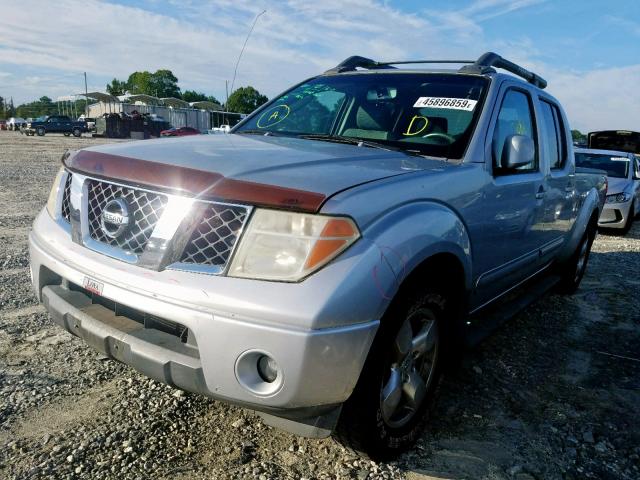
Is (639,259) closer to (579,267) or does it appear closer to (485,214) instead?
(579,267)

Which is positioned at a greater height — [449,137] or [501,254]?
[449,137]

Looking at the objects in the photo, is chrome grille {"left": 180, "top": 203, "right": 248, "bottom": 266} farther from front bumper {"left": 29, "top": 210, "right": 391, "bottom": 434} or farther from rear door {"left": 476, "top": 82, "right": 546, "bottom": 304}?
rear door {"left": 476, "top": 82, "right": 546, "bottom": 304}

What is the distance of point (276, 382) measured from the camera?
1.76 metres

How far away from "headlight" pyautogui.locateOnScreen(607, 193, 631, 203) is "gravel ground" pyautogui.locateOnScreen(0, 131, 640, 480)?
257 inches

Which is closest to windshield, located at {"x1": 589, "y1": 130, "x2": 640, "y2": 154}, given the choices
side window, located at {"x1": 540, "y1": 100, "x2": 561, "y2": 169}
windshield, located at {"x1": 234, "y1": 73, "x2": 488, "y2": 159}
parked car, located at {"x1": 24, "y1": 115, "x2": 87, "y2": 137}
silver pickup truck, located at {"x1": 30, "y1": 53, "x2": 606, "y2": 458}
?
side window, located at {"x1": 540, "y1": 100, "x2": 561, "y2": 169}

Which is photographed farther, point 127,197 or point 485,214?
point 485,214

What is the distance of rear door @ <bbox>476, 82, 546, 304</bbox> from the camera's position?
9.39ft

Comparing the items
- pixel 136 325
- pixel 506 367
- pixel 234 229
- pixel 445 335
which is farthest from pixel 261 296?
pixel 506 367

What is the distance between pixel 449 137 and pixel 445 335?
1.06m

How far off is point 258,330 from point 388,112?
1843mm

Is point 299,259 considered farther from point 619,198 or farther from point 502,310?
point 619,198

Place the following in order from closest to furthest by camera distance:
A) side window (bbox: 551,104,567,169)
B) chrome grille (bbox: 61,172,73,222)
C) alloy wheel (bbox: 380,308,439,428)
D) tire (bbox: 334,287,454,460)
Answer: tire (bbox: 334,287,454,460) < alloy wheel (bbox: 380,308,439,428) < chrome grille (bbox: 61,172,73,222) < side window (bbox: 551,104,567,169)

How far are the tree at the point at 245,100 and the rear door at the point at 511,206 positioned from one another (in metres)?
80.4

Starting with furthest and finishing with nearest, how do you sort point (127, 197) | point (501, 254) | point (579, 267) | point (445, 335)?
point (579, 267)
point (501, 254)
point (445, 335)
point (127, 197)
